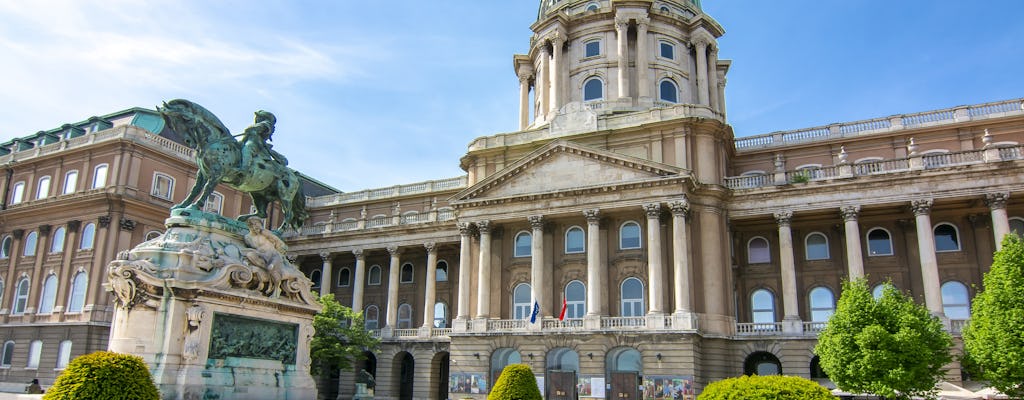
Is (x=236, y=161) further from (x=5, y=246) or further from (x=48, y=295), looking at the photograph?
(x=5, y=246)

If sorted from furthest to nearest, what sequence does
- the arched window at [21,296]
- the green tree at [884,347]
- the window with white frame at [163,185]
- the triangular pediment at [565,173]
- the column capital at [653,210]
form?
the window with white frame at [163,185], the arched window at [21,296], the triangular pediment at [565,173], the column capital at [653,210], the green tree at [884,347]

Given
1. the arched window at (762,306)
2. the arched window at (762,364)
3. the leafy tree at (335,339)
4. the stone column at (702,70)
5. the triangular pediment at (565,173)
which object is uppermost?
the stone column at (702,70)

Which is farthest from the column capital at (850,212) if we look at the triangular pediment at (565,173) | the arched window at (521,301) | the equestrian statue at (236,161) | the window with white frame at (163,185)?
the window with white frame at (163,185)

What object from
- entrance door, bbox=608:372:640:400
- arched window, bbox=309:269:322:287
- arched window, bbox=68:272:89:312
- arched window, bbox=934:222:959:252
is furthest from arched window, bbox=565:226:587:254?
arched window, bbox=68:272:89:312

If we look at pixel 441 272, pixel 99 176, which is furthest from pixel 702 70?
pixel 99 176

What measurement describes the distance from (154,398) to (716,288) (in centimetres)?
3104

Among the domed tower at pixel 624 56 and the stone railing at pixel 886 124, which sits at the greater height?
the domed tower at pixel 624 56

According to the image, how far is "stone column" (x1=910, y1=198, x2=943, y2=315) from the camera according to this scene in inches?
1385

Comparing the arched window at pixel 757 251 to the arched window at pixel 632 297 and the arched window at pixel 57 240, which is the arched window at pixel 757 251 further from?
the arched window at pixel 57 240

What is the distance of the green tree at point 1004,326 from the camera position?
24.1m

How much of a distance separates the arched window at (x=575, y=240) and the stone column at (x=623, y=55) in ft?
47.1

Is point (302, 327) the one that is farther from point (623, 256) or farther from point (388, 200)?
point (388, 200)

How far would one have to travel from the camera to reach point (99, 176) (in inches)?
1892

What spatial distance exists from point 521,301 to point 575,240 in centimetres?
453
